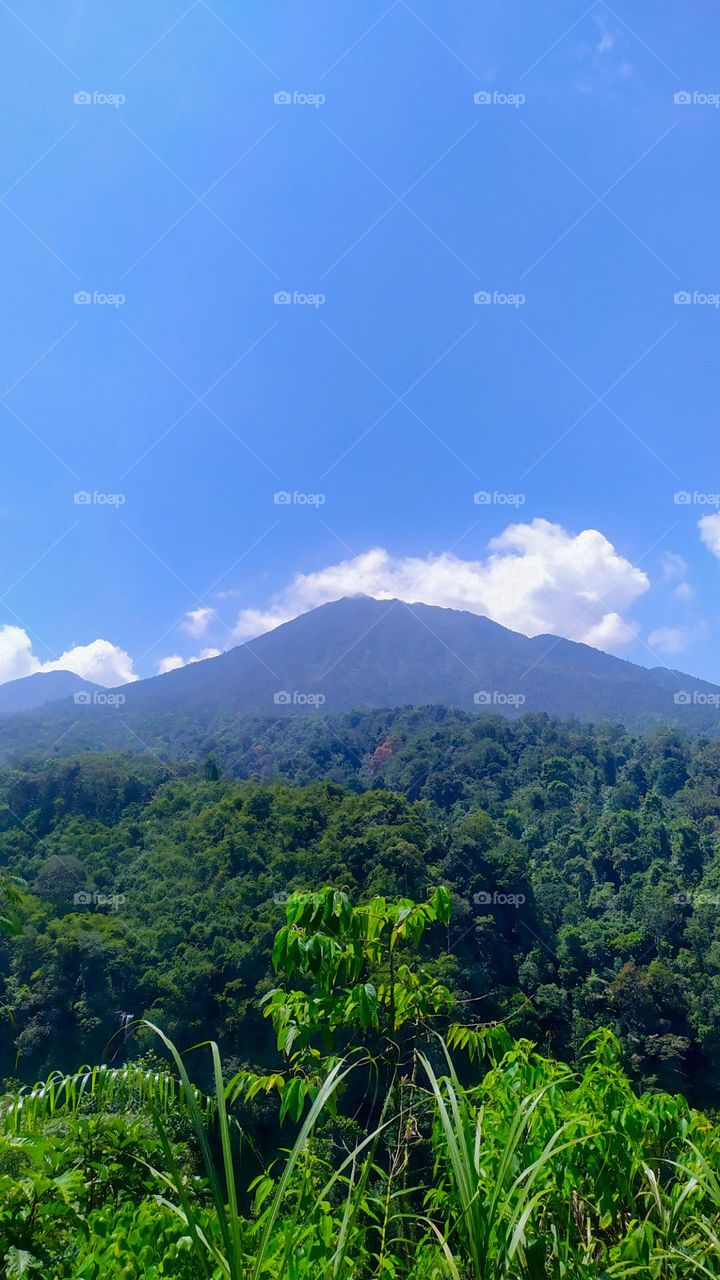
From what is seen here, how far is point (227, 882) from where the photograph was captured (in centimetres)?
2528

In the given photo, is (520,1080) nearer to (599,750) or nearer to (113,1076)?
(113,1076)

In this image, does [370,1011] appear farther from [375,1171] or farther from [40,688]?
[40,688]

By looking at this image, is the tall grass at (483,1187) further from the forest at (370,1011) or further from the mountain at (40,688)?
the mountain at (40,688)

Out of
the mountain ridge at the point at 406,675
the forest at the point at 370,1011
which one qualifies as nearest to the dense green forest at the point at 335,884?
the forest at the point at 370,1011

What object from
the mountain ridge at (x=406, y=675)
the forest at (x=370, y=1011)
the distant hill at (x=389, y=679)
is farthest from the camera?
the mountain ridge at (x=406, y=675)

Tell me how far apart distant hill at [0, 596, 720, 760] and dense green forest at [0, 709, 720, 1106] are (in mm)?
39901

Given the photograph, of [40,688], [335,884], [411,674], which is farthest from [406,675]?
[335,884]

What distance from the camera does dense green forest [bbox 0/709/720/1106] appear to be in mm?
20156

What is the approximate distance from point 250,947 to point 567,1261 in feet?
72.1

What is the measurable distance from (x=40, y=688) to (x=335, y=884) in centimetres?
13145

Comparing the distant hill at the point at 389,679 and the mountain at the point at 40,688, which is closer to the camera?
the distant hill at the point at 389,679

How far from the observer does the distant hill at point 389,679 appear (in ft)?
289

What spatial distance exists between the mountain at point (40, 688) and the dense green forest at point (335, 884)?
9978cm

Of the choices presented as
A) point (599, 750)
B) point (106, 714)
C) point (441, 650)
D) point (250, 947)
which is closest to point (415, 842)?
point (250, 947)
